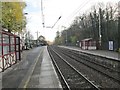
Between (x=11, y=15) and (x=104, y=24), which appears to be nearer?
(x=11, y=15)

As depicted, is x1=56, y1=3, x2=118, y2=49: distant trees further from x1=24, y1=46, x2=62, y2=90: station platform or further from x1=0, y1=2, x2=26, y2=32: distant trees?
x1=24, y1=46, x2=62, y2=90: station platform

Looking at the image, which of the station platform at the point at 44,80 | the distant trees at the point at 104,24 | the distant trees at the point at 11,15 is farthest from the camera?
the distant trees at the point at 104,24

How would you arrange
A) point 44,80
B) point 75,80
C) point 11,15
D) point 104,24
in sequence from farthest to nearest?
point 104,24 → point 11,15 → point 75,80 → point 44,80

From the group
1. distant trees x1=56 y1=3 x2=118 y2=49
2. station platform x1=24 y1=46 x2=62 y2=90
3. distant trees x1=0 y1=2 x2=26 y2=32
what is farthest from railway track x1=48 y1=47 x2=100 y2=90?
distant trees x1=56 y1=3 x2=118 y2=49

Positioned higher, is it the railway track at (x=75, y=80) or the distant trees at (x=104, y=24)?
the distant trees at (x=104, y=24)

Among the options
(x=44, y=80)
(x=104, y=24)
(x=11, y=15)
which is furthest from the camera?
(x=104, y=24)

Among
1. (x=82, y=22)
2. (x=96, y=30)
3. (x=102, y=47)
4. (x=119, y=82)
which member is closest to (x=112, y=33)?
(x=102, y=47)

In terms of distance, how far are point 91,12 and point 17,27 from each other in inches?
1770

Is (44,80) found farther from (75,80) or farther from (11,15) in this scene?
(11,15)

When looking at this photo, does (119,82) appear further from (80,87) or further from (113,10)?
(113,10)

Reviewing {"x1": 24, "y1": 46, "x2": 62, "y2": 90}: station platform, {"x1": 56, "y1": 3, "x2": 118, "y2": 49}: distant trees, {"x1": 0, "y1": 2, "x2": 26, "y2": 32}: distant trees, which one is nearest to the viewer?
A: {"x1": 24, "y1": 46, "x2": 62, "y2": 90}: station platform

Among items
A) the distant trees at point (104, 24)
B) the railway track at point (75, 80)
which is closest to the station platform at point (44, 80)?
the railway track at point (75, 80)

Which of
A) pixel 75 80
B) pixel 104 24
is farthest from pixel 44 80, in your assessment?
pixel 104 24

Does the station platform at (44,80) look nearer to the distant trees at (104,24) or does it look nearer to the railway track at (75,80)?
the railway track at (75,80)
